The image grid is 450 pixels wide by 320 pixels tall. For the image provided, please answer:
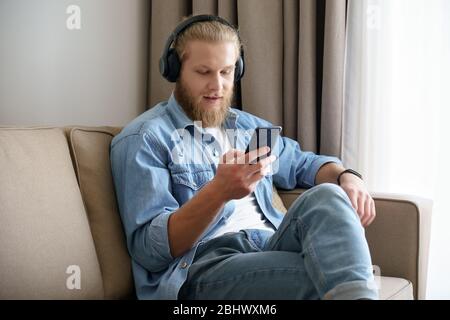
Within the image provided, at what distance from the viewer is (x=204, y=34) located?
5.08 feet

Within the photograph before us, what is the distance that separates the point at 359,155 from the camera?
194cm

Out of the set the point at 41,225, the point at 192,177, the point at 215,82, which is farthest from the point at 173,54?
the point at 41,225

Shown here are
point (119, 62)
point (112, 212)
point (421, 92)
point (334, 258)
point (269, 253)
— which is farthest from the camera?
point (119, 62)

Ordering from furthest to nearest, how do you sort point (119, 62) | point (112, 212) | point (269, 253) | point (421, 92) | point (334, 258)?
point (119, 62)
point (421, 92)
point (112, 212)
point (269, 253)
point (334, 258)

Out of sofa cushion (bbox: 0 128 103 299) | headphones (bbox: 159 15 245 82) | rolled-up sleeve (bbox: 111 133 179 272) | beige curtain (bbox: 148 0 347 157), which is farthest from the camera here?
beige curtain (bbox: 148 0 347 157)

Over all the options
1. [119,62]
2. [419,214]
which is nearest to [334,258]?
[419,214]

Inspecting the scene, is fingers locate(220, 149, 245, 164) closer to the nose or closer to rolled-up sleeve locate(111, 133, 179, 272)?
rolled-up sleeve locate(111, 133, 179, 272)

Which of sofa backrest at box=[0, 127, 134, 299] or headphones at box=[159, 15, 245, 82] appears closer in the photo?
sofa backrest at box=[0, 127, 134, 299]

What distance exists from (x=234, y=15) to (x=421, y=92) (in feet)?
2.19

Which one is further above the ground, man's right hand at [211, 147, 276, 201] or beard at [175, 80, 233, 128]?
beard at [175, 80, 233, 128]

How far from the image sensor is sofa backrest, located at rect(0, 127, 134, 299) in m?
A: 1.23

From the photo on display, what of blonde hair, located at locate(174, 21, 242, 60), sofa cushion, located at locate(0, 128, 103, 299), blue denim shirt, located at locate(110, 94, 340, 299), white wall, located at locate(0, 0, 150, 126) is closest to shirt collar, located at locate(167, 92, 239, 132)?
blue denim shirt, located at locate(110, 94, 340, 299)

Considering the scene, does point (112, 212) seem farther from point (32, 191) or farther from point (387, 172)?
point (387, 172)

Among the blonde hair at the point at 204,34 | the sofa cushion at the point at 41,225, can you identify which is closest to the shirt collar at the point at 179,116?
the blonde hair at the point at 204,34
